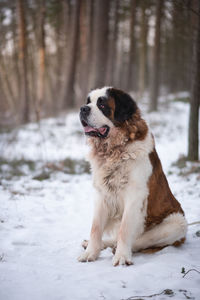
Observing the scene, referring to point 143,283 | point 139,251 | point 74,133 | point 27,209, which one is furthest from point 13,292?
point 74,133

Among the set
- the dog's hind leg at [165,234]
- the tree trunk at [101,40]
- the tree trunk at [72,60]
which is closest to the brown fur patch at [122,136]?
the dog's hind leg at [165,234]

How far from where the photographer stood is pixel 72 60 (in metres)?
16.1

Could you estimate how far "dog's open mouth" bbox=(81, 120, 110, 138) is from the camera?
3384 millimetres

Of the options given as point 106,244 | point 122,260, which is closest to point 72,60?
point 106,244

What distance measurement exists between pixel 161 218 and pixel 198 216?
1247 mm

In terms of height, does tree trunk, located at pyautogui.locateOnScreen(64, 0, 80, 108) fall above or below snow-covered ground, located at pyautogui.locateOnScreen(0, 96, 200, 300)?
above

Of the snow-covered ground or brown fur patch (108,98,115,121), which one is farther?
brown fur patch (108,98,115,121)

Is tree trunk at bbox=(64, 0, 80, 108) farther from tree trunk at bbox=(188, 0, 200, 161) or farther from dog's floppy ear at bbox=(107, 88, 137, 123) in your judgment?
dog's floppy ear at bbox=(107, 88, 137, 123)

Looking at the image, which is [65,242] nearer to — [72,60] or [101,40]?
[101,40]

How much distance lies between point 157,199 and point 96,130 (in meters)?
1.08

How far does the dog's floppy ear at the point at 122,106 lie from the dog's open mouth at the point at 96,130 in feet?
0.60

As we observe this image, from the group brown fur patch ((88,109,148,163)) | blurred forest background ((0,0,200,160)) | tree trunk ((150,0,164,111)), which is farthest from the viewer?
tree trunk ((150,0,164,111))

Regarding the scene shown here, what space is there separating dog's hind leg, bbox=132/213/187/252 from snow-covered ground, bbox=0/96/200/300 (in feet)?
0.34

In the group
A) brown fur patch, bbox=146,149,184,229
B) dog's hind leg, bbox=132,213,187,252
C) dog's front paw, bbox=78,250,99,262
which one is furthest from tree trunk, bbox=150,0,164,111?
dog's front paw, bbox=78,250,99,262
